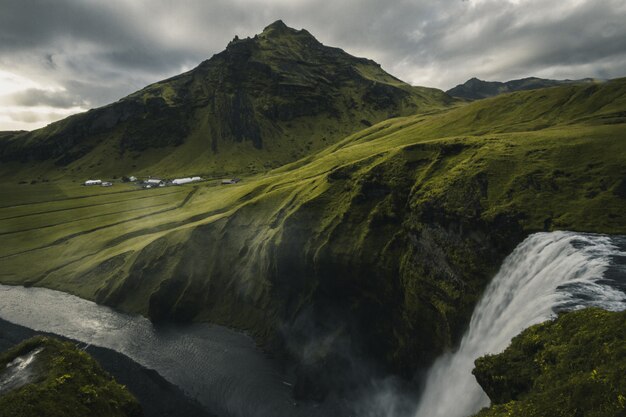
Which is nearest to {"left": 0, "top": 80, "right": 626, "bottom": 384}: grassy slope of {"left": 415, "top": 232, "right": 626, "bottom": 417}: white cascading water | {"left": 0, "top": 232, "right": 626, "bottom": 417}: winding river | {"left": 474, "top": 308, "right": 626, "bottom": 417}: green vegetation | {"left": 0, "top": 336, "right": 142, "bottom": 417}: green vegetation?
{"left": 415, "top": 232, "right": 626, "bottom": 417}: white cascading water

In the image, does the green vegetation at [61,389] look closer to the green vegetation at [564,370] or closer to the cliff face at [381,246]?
the green vegetation at [564,370]

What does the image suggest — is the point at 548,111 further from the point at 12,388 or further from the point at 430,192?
the point at 12,388

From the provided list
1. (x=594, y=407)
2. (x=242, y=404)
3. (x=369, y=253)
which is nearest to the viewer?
(x=594, y=407)

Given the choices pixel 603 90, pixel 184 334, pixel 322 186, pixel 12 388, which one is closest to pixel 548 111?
pixel 603 90

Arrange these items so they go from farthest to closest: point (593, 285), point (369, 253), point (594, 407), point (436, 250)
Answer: point (369, 253) < point (436, 250) < point (593, 285) < point (594, 407)

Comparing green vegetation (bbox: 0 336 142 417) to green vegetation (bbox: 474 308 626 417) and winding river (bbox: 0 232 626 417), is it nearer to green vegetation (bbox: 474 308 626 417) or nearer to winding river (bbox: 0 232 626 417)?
green vegetation (bbox: 474 308 626 417)
